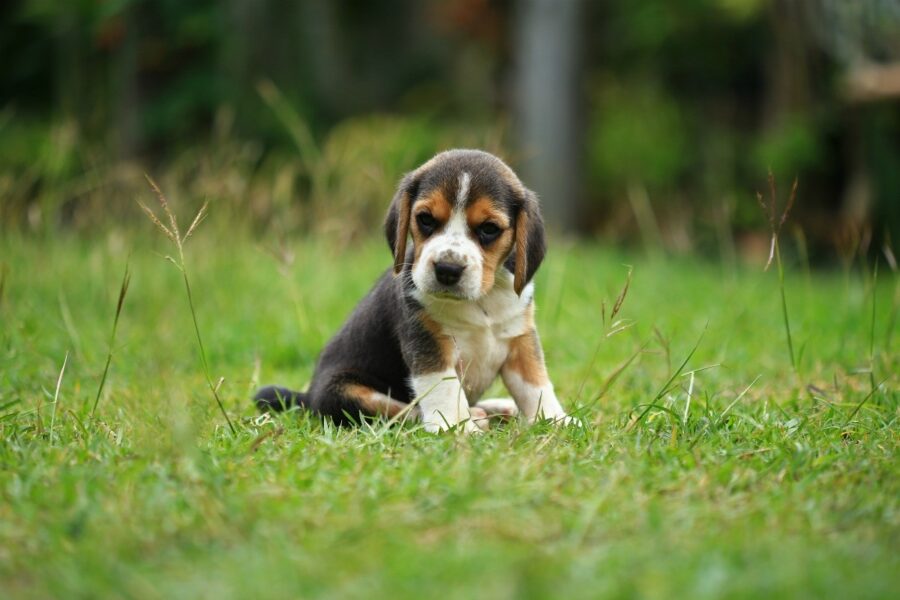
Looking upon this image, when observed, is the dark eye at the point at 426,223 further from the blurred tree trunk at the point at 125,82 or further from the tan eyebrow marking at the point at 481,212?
the blurred tree trunk at the point at 125,82

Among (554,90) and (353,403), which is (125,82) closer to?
(554,90)

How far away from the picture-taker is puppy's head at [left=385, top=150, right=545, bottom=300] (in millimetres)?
4414

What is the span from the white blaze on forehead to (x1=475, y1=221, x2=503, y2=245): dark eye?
0.14 m

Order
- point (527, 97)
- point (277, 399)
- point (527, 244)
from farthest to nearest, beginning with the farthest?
point (527, 97) → point (277, 399) → point (527, 244)

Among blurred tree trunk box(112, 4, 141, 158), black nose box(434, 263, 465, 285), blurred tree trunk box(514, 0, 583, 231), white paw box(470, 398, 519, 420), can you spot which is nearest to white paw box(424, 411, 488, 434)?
white paw box(470, 398, 519, 420)

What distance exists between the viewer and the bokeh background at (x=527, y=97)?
1197 cm

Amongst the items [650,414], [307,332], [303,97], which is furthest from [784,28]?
[650,414]

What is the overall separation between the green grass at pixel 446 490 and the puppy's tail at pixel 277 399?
109 millimetres

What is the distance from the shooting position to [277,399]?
511cm

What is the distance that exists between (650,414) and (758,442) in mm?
701

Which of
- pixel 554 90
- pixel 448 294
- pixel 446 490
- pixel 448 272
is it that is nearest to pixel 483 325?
pixel 448 294

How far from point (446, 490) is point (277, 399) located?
1829 mm

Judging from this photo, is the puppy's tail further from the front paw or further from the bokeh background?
the bokeh background

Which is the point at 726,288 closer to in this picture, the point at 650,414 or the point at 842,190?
the point at 650,414
